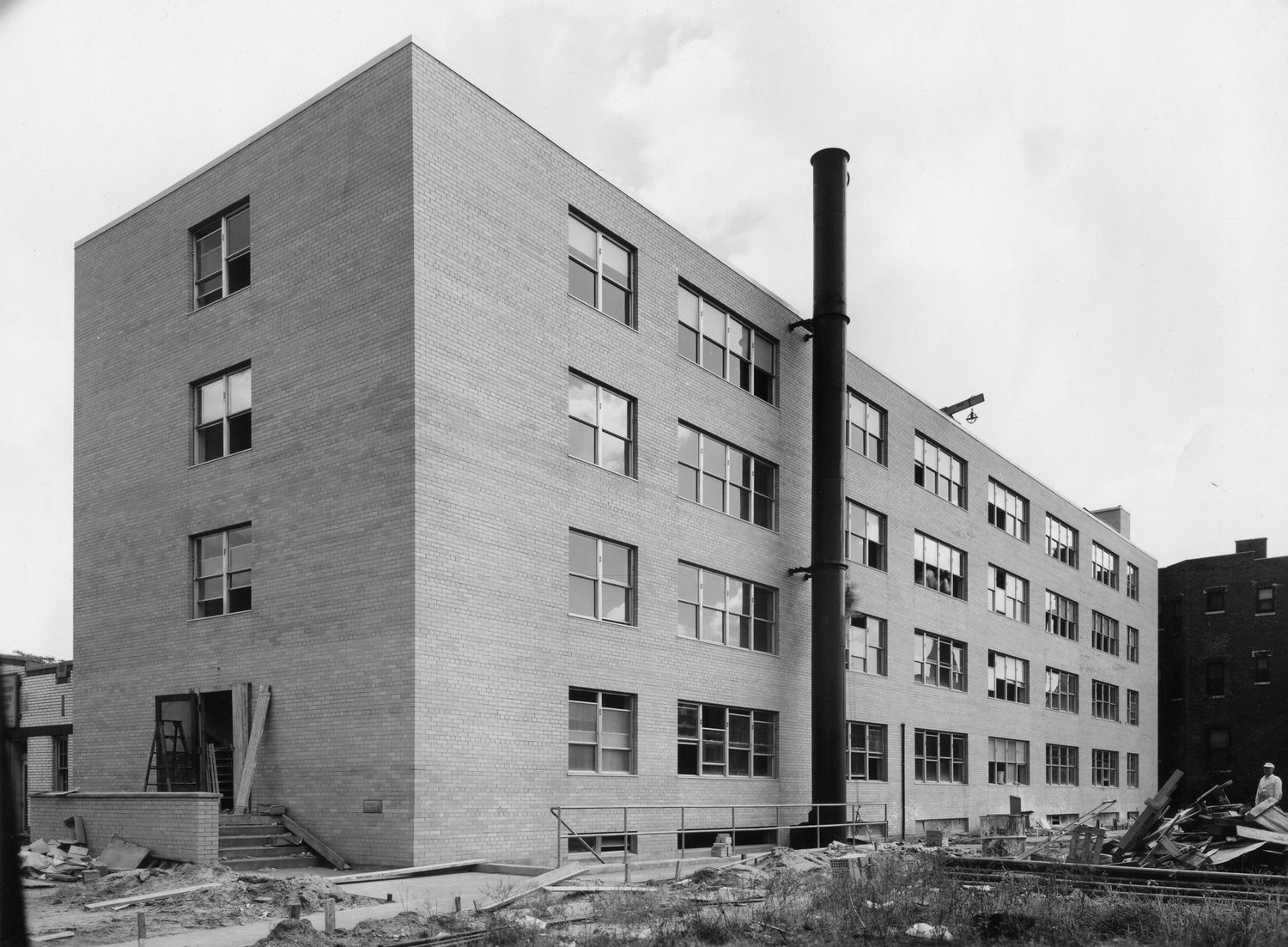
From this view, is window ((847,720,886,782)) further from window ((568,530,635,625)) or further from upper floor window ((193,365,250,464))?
upper floor window ((193,365,250,464))

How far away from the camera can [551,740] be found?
2192cm

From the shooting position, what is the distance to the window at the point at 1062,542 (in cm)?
4925

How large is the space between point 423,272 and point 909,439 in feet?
67.6

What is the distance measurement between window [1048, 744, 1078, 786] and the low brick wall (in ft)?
118

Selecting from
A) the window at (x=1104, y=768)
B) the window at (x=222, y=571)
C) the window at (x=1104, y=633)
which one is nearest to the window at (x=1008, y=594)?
the window at (x=1104, y=633)

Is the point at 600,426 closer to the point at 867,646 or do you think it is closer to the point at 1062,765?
the point at 867,646

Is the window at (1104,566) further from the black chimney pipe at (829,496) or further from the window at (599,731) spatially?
the window at (599,731)

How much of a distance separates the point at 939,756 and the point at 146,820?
83.0 ft

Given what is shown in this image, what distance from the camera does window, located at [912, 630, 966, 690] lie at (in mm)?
36625

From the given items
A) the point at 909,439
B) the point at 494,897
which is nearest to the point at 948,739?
the point at 909,439

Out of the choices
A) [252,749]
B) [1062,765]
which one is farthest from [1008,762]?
[252,749]

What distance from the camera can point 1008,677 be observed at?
4344cm

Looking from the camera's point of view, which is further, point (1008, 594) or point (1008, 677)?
point (1008, 594)

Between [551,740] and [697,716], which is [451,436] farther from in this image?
[697,716]
